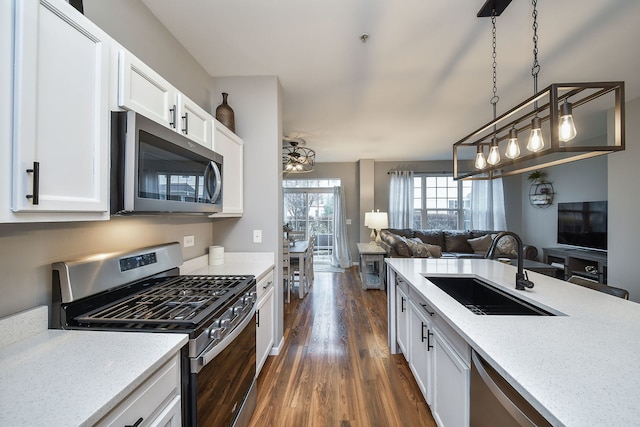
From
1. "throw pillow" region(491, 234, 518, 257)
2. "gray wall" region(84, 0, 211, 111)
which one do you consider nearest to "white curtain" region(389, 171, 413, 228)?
"throw pillow" region(491, 234, 518, 257)

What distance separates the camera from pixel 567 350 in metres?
0.87

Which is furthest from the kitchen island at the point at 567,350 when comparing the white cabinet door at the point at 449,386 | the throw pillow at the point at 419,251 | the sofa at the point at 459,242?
the sofa at the point at 459,242

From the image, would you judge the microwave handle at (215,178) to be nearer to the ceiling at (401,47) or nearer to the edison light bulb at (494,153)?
the ceiling at (401,47)

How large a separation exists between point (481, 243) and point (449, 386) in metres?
4.91

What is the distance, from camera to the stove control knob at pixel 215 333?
1.07m

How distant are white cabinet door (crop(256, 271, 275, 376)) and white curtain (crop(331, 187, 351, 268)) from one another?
393 cm

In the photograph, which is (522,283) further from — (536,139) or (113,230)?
(113,230)

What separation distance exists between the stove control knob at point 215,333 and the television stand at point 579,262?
17.1ft

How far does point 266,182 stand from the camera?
2.35m

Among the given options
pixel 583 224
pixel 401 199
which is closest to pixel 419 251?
pixel 401 199

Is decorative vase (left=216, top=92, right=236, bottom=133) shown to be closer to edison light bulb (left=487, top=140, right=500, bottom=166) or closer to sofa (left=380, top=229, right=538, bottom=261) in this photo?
edison light bulb (left=487, top=140, right=500, bottom=166)

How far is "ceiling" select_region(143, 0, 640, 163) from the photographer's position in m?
1.62

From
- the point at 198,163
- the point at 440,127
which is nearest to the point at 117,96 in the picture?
the point at 198,163

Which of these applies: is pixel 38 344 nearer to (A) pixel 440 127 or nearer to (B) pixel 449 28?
(B) pixel 449 28
